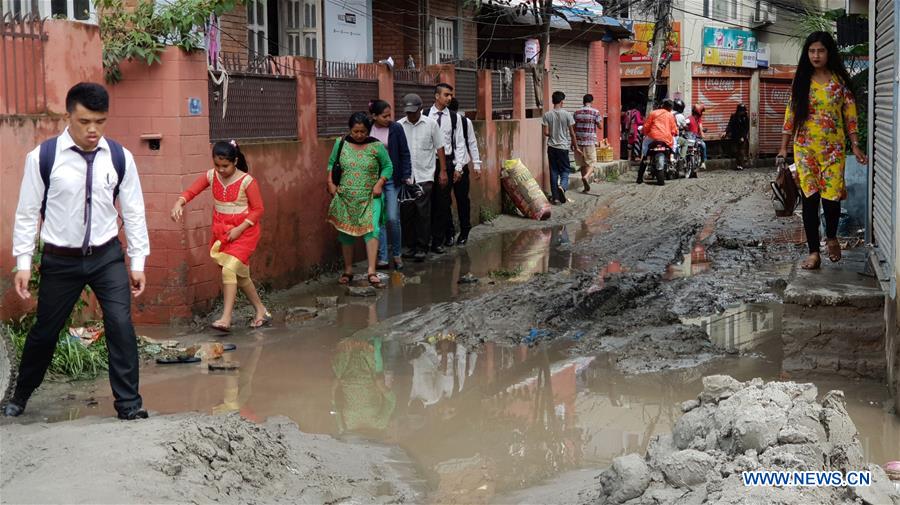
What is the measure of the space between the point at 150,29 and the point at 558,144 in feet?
35.6

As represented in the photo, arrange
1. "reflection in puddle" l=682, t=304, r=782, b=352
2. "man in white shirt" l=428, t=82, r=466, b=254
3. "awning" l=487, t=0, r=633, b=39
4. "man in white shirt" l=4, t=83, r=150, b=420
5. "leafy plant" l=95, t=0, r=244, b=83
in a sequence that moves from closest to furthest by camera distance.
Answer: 1. "man in white shirt" l=4, t=83, r=150, b=420
2. "reflection in puddle" l=682, t=304, r=782, b=352
3. "leafy plant" l=95, t=0, r=244, b=83
4. "man in white shirt" l=428, t=82, r=466, b=254
5. "awning" l=487, t=0, r=633, b=39

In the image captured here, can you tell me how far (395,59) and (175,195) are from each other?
958cm

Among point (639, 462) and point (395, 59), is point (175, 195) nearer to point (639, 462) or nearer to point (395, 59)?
point (639, 462)

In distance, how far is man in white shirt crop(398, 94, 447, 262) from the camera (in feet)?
39.5

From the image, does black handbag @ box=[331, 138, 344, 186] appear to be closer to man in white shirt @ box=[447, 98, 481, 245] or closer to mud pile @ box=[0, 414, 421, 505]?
man in white shirt @ box=[447, 98, 481, 245]

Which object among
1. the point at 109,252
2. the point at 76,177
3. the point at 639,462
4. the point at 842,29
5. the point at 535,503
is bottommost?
the point at 535,503

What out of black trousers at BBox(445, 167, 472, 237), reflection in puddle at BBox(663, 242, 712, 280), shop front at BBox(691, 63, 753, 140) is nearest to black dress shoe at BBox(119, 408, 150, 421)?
reflection in puddle at BBox(663, 242, 712, 280)

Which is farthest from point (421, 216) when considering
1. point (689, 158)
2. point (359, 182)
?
point (689, 158)

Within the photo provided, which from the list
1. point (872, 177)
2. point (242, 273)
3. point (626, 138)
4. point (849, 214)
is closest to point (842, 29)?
point (849, 214)

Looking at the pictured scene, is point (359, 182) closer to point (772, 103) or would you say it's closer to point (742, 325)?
point (742, 325)

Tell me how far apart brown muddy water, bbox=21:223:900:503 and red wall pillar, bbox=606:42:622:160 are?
1847 cm

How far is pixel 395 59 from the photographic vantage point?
17.9 meters

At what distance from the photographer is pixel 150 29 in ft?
28.4

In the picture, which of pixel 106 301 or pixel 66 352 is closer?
pixel 106 301
